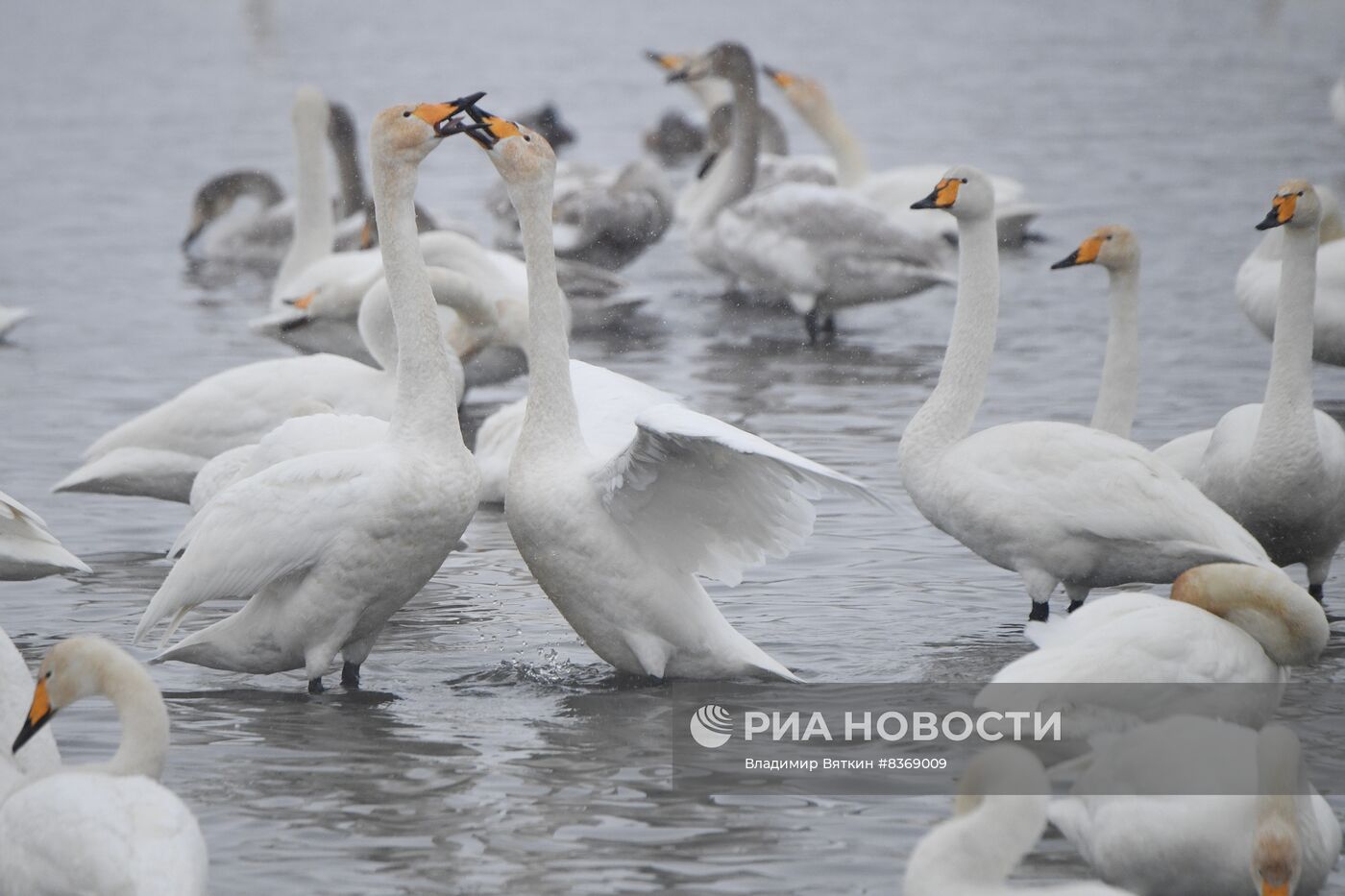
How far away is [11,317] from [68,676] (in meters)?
9.12

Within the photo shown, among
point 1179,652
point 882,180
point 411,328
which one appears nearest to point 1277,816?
point 1179,652

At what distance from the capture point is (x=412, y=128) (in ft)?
23.5

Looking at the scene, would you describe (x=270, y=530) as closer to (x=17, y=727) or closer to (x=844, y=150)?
(x=17, y=727)

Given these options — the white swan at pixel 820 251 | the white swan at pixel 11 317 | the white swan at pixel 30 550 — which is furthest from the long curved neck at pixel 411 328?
the white swan at pixel 11 317

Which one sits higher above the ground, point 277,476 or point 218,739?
point 277,476

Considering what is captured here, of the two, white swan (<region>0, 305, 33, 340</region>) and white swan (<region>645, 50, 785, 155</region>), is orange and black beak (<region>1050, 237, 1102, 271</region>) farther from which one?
white swan (<region>645, 50, 785, 155</region>)

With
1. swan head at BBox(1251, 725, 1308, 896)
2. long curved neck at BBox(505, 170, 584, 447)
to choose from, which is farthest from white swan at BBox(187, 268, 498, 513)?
swan head at BBox(1251, 725, 1308, 896)

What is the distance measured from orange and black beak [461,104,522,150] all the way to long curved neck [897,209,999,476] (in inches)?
68.3

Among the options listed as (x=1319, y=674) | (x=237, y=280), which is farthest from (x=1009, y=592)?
(x=237, y=280)

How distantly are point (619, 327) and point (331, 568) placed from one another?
27.0 feet

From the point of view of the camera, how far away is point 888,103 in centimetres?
2941

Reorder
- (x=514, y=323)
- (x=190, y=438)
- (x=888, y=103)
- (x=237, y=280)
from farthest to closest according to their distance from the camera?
(x=888, y=103), (x=237, y=280), (x=514, y=323), (x=190, y=438)

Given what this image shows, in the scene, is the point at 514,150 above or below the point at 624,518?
above

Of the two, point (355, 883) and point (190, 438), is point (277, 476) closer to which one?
point (355, 883)
